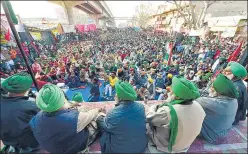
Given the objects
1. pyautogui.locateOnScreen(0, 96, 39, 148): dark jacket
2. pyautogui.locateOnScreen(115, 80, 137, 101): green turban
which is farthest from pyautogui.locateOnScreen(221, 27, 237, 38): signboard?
pyautogui.locateOnScreen(0, 96, 39, 148): dark jacket

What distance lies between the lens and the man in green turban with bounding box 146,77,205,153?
192cm

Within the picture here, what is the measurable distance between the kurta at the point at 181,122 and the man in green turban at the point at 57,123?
0.88 meters

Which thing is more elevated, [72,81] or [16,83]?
[16,83]

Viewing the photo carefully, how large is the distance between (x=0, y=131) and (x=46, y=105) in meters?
0.88

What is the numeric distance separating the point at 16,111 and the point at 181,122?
205 cm

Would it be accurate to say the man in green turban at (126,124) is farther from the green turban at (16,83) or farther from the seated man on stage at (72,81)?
the seated man on stage at (72,81)

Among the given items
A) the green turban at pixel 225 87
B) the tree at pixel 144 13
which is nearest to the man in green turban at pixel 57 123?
the green turban at pixel 225 87

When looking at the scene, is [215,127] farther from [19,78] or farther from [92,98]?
[92,98]

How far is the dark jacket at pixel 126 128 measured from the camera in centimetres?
195

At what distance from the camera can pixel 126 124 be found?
76.4 inches

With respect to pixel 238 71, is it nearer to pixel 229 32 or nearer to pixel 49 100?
pixel 49 100

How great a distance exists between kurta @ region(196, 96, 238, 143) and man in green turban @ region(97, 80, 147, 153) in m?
1.01

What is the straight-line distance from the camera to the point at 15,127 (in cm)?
208

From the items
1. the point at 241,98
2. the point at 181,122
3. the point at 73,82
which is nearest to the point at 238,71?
the point at 241,98
